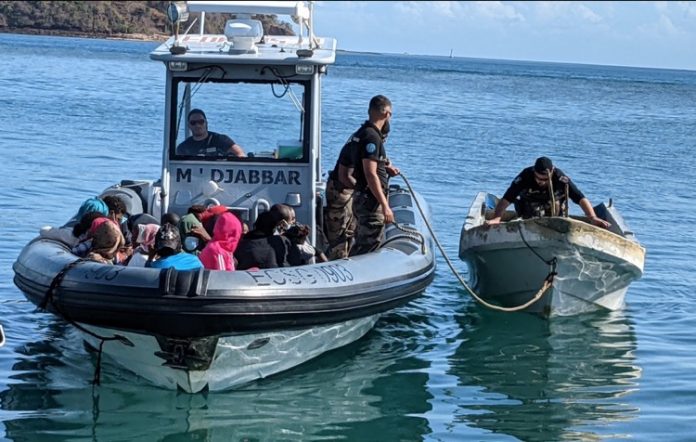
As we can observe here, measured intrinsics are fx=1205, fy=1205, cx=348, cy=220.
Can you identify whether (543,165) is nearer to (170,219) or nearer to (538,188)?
(538,188)

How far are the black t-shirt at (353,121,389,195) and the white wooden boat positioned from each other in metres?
1.55

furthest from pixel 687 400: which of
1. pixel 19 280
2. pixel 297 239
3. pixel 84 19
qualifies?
pixel 84 19

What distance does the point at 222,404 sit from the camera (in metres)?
8.17

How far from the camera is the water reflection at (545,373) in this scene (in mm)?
8258

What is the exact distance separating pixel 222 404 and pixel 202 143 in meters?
2.57

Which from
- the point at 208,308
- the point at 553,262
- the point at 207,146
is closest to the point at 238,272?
the point at 208,308

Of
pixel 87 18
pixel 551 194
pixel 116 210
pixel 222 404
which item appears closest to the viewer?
pixel 222 404

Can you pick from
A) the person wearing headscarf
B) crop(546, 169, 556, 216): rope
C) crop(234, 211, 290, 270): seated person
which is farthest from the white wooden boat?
the person wearing headscarf

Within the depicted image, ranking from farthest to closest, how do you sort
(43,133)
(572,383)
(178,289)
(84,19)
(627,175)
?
1. (84,19)
2. (43,133)
3. (627,175)
4. (572,383)
5. (178,289)

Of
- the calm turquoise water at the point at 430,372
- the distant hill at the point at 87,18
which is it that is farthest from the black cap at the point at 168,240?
the distant hill at the point at 87,18

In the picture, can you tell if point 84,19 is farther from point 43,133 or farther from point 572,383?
point 572,383

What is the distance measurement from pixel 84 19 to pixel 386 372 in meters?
110

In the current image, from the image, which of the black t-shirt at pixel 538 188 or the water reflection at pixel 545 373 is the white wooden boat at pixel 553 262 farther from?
the black t-shirt at pixel 538 188

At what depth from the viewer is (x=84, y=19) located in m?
115
